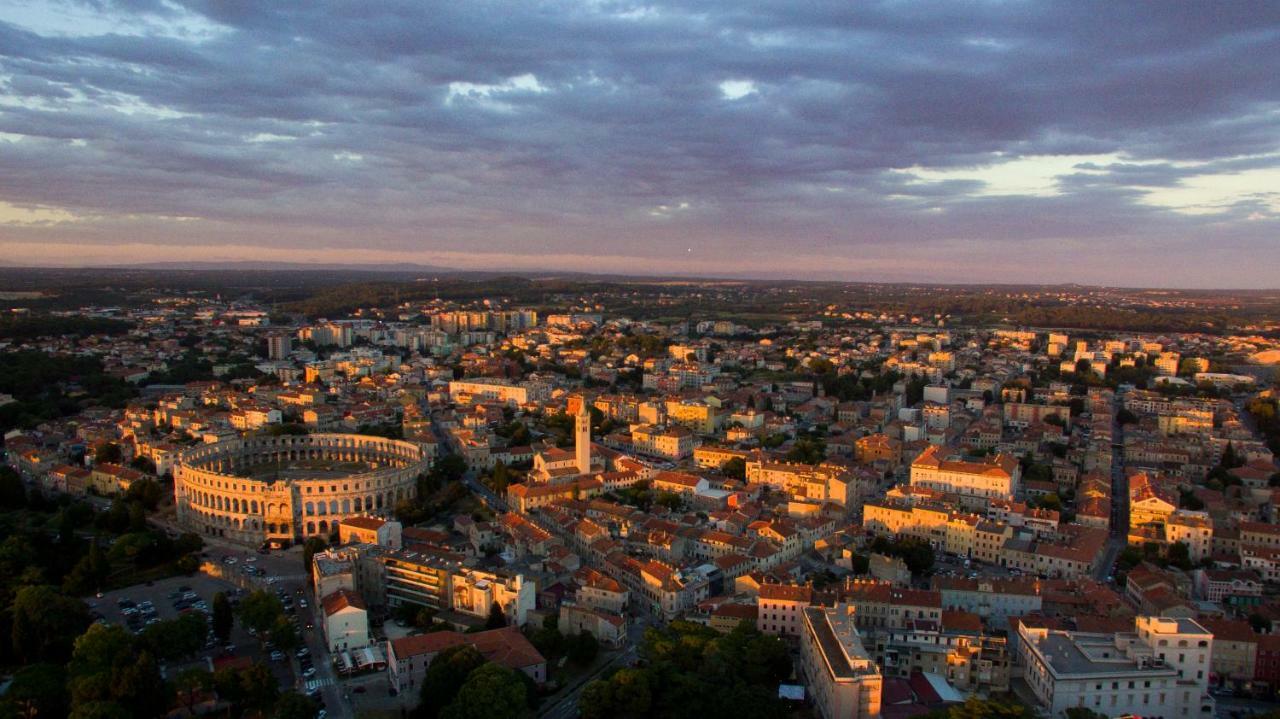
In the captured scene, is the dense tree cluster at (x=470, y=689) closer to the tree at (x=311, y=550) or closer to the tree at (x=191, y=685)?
the tree at (x=191, y=685)

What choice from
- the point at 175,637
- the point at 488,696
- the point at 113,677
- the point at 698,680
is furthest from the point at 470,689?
the point at 175,637

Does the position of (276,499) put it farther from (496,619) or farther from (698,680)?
(698,680)

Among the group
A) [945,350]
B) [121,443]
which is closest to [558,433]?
[121,443]

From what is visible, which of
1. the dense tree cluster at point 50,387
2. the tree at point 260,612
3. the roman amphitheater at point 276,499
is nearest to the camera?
the tree at point 260,612

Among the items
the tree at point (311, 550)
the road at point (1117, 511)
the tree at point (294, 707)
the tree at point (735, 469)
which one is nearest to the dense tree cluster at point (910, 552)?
the road at point (1117, 511)

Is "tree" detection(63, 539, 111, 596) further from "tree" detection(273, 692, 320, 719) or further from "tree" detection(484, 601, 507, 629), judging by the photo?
"tree" detection(484, 601, 507, 629)
